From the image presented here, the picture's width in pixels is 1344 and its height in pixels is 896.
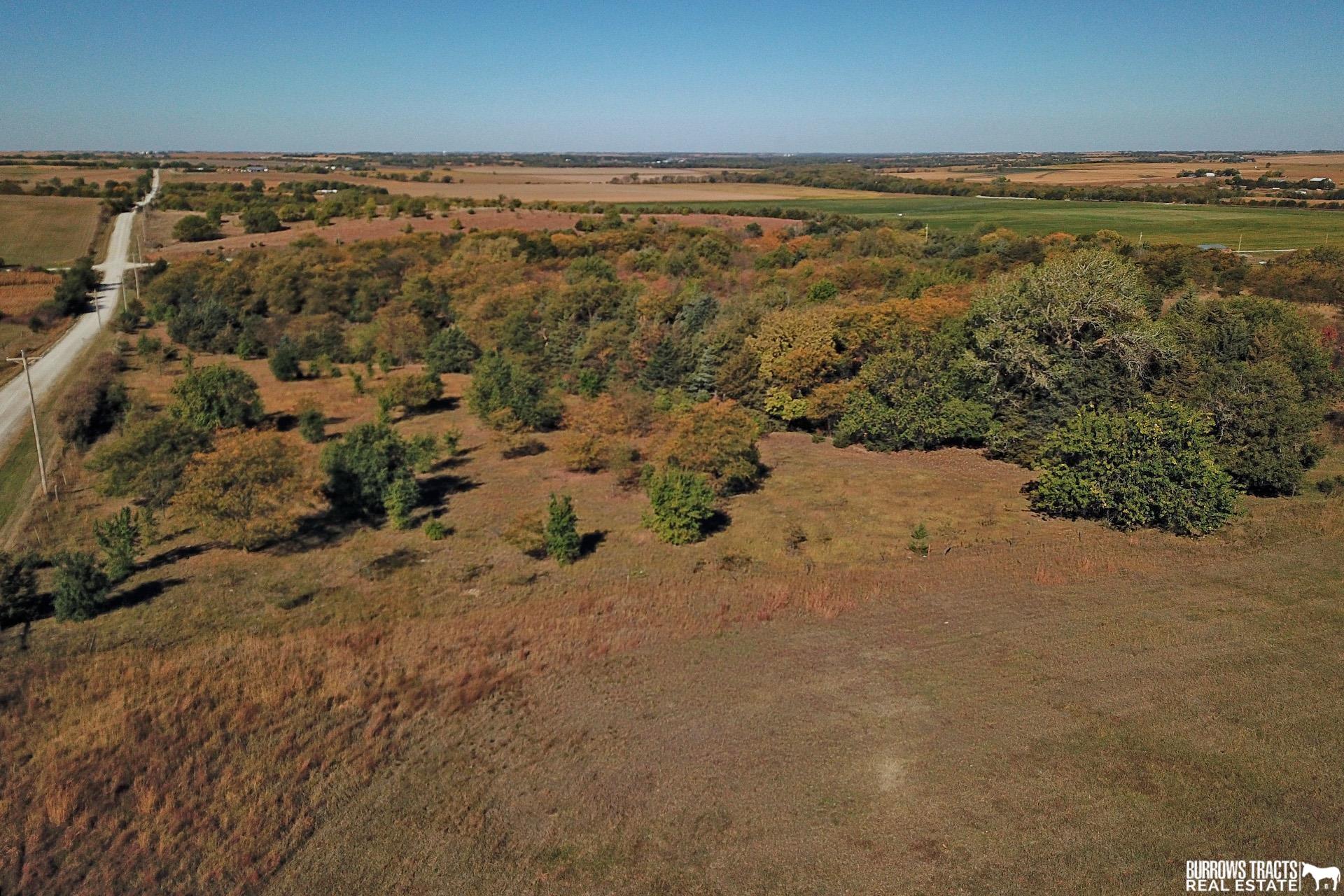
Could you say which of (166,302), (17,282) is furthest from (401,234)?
(17,282)

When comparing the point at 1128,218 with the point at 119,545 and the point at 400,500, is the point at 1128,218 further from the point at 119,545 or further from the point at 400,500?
the point at 119,545

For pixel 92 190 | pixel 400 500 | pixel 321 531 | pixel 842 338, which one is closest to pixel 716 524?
pixel 400 500

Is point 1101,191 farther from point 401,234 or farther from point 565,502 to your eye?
point 565,502

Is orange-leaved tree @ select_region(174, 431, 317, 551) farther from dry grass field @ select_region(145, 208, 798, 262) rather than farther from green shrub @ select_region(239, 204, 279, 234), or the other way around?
green shrub @ select_region(239, 204, 279, 234)

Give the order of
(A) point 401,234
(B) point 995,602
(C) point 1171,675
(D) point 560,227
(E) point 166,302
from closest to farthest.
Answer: (C) point 1171,675
(B) point 995,602
(E) point 166,302
(A) point 401,234
(D) point 560,227

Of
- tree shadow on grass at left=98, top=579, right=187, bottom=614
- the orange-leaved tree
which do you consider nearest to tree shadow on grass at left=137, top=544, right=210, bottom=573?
the orange-leaved tree
